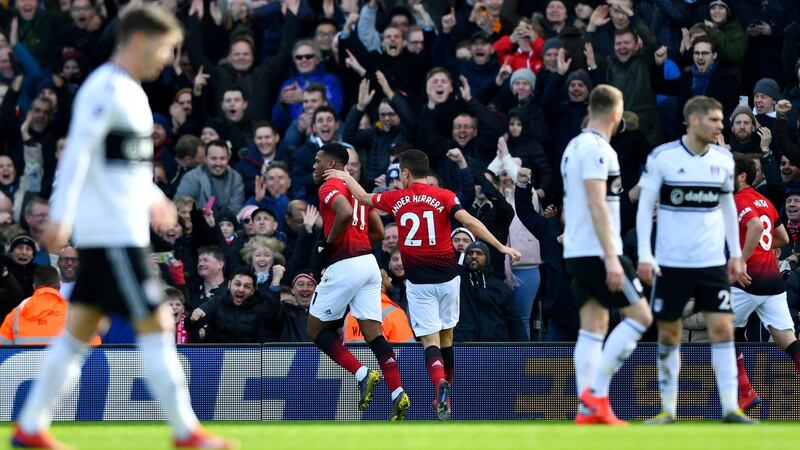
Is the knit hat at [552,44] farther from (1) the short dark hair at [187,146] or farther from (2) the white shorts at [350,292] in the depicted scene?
(2) the white shorts at [350,292]

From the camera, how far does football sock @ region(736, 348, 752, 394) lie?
13.7m

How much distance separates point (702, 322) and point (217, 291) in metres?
5.29

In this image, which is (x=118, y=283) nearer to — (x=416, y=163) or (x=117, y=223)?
(x=117, y=223)

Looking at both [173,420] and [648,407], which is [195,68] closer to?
[648,407]

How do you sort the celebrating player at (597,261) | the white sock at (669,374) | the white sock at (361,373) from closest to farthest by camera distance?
the celebrating player at (597,261)
the white sock at (669,374)
the white sock at (361,373)

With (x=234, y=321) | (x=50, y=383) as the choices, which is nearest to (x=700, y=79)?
(x=234, y=321)

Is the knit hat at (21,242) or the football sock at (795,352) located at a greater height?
the knit hat at (21,242)

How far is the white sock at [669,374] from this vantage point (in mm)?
11133

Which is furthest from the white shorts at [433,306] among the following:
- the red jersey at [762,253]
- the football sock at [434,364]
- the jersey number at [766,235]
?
the jersey number at [766,235]

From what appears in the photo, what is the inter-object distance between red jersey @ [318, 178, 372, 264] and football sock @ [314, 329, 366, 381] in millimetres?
760

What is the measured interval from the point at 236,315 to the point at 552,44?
5.36 metres

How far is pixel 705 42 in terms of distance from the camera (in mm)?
17469

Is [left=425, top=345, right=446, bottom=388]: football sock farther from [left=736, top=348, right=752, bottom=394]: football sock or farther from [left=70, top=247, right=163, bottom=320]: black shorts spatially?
[left=70, top=247, right=163, bottom=320]: black shorts

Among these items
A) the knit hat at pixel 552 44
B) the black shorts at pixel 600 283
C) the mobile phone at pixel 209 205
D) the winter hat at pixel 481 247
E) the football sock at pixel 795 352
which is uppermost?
the knit hat at pixel 552 44
